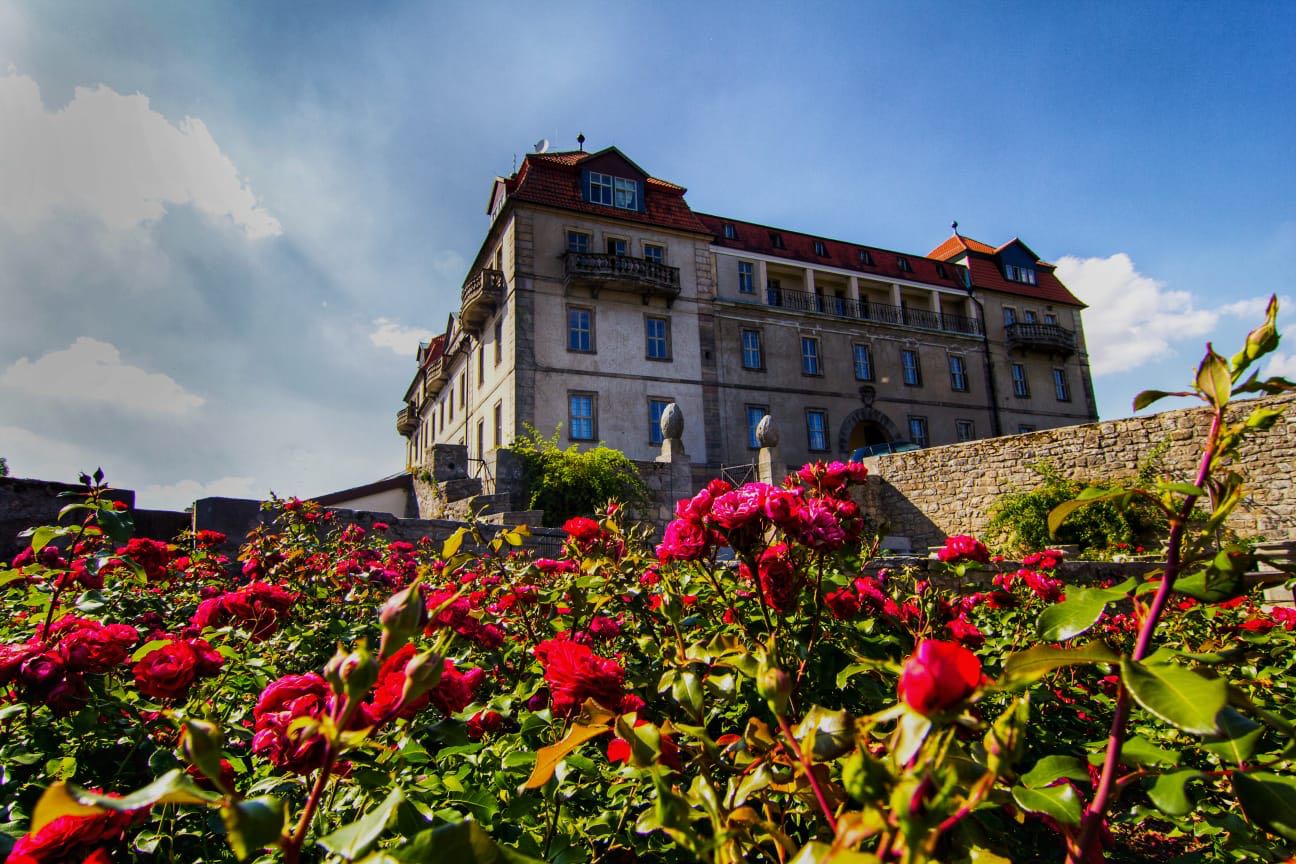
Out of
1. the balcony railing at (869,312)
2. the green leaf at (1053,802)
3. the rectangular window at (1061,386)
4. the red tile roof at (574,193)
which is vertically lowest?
the green leaf at (1053,802)

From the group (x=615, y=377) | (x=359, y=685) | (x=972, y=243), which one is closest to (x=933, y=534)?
(x=615, y=377)

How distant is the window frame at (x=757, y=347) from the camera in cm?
2109

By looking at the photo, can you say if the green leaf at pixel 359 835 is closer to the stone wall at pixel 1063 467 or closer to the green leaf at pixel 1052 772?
the green leaf at pixel 1052 772

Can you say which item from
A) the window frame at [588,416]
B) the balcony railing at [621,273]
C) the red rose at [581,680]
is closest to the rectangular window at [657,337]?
the balcony railing at [621,273]

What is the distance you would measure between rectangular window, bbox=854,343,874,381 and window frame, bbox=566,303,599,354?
29.9 ft

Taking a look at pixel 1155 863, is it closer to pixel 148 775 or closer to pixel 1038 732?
→ pixel 1038 732

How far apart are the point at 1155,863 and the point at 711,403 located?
60.3 feet

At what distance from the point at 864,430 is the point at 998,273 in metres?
9.01

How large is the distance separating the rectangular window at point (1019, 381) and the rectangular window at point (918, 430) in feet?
14.2

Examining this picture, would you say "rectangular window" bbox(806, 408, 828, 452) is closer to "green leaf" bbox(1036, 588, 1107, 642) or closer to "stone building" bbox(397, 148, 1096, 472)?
"stone building" bbox(397, 148, 1096, 472)

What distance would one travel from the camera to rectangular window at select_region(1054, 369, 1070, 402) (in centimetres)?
2570

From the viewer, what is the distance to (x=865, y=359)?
2306 centimetres

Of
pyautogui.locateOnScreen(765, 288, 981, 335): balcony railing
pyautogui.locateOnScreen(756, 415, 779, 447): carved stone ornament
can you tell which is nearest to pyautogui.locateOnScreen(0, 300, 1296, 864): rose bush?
pyautogui.locateOnScreen(756, 415, 779, 447): carved stone ornament

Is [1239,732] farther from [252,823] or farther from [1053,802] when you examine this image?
[252,823]
